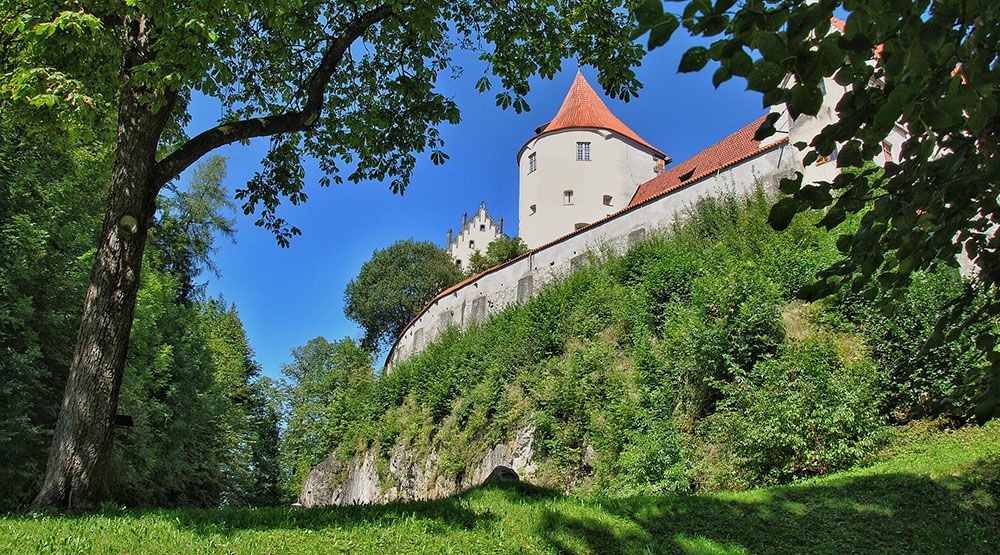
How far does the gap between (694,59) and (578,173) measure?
33.9m

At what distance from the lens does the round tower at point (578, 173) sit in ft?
114

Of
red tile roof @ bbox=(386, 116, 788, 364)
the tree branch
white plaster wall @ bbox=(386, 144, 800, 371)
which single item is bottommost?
the tree branch

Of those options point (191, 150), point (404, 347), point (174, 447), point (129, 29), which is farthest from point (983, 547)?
point (404, 347)

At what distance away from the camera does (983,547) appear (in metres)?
6.31

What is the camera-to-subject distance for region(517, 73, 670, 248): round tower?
34875mm

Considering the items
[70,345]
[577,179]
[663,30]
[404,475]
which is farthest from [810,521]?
[577,179]

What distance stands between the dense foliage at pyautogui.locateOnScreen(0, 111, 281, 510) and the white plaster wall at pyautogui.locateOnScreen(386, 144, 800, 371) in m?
10.4

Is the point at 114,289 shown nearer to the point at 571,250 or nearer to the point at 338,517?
the point at 338,517

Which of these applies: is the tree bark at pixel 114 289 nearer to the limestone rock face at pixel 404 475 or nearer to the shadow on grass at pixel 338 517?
the shadow on grass at pixel 338 517

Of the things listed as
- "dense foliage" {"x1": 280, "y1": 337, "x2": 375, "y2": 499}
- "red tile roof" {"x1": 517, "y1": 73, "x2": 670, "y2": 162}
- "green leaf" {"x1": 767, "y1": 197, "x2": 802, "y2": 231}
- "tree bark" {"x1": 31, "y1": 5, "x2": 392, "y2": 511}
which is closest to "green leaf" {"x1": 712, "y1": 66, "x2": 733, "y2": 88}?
"green leaf" {"x1": 767, "y1": 197, "x2": 802, "y2": 231}

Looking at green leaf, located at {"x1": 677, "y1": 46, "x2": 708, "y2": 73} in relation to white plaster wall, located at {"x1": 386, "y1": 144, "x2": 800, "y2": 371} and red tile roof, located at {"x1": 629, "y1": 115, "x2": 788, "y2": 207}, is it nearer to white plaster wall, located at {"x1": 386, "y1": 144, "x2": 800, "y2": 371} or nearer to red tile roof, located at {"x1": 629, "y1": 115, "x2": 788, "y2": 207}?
white plaster wall, located at {"x1": 386, "y1": 144, "x2": 800, "y2": 371}

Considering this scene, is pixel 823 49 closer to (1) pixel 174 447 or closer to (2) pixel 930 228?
(2) pixel 930 228

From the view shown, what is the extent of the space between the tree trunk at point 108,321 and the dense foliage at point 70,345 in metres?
2.58

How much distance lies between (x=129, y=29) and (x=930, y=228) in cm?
838
